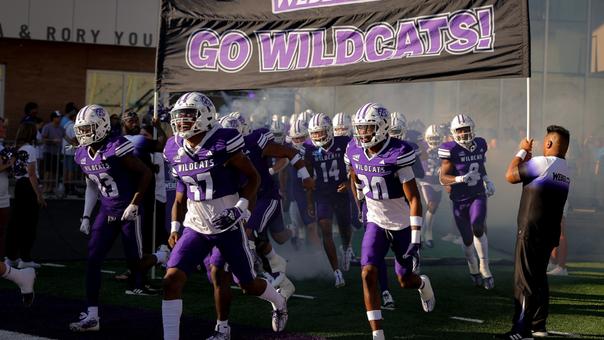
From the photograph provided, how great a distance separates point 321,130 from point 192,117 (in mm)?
4068

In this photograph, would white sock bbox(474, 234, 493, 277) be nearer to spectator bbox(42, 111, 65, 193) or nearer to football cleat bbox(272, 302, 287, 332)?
football cleat bbox(272, 302, 287, 332)

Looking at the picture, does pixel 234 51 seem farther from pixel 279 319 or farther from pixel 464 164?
pixel 279 319

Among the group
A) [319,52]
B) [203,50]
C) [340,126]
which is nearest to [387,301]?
[319,52]

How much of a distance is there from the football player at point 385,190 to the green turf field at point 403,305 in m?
0.60

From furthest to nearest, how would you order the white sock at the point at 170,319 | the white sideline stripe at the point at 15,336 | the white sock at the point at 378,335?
the white sideline stripe at the point at 15,336
the white sock at the point at 378,335
the white sock at the point at 170,319

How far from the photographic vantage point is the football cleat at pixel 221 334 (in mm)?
6836

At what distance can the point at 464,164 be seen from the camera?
32.8ft

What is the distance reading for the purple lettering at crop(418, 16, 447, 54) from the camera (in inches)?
333

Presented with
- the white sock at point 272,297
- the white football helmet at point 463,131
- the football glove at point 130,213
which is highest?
the white football helmet at point 463,131

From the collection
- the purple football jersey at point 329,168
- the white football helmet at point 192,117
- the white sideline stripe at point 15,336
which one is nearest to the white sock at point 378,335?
the white football helmet at point 192,117

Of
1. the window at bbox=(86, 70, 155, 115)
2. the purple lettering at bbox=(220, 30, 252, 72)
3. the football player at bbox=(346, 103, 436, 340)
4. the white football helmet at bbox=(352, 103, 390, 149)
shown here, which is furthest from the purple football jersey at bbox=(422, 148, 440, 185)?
the window at bbox=(86, 70, 155, 115)

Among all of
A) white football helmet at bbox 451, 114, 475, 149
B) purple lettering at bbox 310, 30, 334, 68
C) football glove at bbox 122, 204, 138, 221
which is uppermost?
purple lettering at bbox 310, 30, 334, 68

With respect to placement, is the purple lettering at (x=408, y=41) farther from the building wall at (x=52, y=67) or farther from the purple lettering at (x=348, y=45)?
the building wall at (x=52, y=67)

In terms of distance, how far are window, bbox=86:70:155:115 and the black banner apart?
11.9 m
